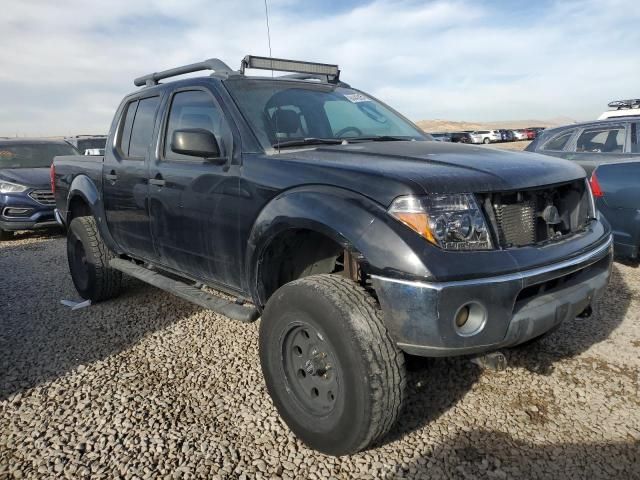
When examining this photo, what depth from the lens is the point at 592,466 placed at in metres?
2.34

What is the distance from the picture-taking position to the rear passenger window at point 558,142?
6.75 metres

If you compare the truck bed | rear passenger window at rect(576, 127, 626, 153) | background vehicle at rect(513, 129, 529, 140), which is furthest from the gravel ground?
background vehicle at rect(513, 129, 529, 140)

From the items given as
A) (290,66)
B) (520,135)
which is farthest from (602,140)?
(520,135)

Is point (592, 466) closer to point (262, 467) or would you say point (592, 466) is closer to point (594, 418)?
point (594, 418)

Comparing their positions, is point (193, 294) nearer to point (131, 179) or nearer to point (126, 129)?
point (131, 179)

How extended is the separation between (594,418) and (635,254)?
332 centimetres

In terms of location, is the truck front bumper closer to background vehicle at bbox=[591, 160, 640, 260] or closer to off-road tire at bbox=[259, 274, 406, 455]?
off-road tire at bbox=[259, 274, 406, 455]

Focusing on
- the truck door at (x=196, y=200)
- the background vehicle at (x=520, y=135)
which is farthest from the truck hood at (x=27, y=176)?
the background vehicle at (x=520, y=135)

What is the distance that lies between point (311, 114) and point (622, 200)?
382cm

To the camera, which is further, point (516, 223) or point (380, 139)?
point (380, 139)

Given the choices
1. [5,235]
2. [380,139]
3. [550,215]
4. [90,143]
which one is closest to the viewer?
[550,215]

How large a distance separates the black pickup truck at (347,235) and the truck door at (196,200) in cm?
1

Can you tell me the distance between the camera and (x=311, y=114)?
3375 mm

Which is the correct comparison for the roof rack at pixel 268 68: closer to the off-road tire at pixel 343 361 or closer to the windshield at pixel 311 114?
the windshield at pixel 311 114
